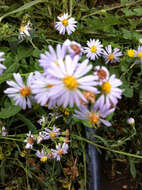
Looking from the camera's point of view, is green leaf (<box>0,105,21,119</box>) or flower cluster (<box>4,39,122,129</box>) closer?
flower cluster (<box>4,39,122,129</box>)

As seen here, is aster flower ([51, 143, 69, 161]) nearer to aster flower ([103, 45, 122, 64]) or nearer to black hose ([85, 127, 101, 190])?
black hose ([85, 127, 101, 190])

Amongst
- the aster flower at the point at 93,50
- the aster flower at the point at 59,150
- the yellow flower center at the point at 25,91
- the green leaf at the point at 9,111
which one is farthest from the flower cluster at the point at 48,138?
the aster flower at the point at 93,50

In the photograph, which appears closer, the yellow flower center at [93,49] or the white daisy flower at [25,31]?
the white daisy flower at [25,31]

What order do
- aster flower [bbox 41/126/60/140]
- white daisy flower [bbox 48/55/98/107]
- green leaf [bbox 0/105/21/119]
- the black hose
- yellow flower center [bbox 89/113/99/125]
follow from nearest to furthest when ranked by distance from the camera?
white daisy flower [bbox 48/55/98/107] → yellow flower center [bbox 89/113/99/125] → green leaf [bbox 0/105/21/119] → aster flower [bbox 41/126/60/140] → the black hose

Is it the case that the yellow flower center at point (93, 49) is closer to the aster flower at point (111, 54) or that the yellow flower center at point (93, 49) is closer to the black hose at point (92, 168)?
the aster flower at point (111, 54)

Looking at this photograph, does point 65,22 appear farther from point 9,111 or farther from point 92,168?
point 92,168

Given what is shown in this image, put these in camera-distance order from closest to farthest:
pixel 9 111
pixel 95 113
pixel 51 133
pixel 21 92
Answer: pixel 95 113 < pixel 21 92 < pixel 9 111 < pixel 51 133

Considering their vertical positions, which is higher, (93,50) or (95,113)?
(93,50)

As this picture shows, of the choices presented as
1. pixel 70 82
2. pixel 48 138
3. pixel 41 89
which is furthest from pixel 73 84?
pixel 48 138

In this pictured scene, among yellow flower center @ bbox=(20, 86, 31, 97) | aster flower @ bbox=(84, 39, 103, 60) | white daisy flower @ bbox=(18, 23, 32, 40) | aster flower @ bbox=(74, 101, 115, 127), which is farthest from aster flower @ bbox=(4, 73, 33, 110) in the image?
aster flower @ bbox=(84, 39, 103, 60)
